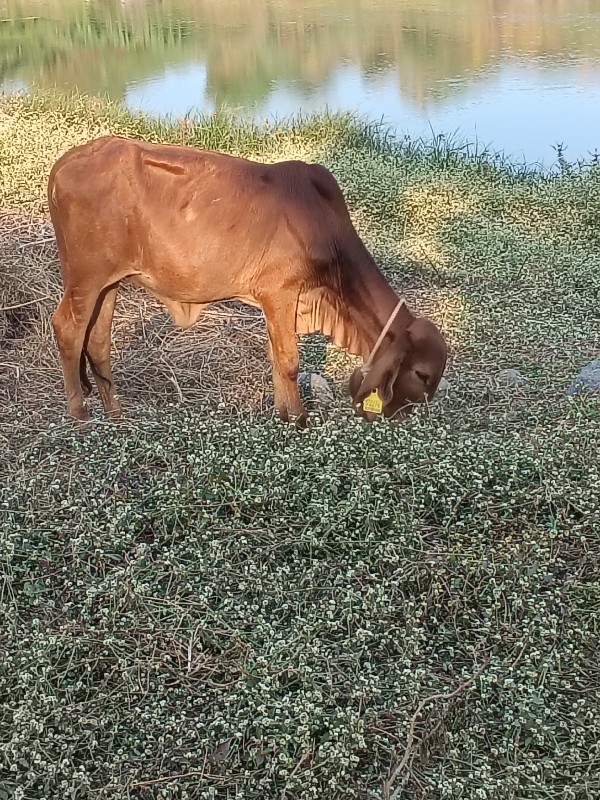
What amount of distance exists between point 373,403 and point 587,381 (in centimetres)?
132

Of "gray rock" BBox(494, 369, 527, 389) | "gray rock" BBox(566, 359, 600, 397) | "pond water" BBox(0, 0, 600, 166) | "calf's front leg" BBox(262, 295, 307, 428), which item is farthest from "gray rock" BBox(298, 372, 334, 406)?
"pond water" BBox(0, 0, 600, 166)

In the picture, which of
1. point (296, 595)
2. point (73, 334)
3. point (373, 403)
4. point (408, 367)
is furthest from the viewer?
point (73, 334)

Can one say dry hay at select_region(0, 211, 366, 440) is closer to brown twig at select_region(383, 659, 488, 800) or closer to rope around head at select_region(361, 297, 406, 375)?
rope around head at select_region(361, 297, 406, 375)

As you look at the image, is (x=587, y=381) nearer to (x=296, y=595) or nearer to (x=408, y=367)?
(x=408, y=367)

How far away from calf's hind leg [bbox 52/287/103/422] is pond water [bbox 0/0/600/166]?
8.21m

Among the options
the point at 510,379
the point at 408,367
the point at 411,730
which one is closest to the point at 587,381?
the point at 510,379

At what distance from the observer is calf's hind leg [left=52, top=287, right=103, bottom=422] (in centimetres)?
452

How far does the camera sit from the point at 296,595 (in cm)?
302

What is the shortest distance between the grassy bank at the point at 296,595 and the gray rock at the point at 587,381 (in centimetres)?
13

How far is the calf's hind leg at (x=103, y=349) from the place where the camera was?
188 inches

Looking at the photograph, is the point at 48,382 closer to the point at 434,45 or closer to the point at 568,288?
the point at 568,288

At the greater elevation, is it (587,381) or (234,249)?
(234,249)

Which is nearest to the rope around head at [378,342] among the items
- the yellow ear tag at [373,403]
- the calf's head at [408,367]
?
the calf's head at [408,367]

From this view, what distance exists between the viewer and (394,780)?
95.6 inches
